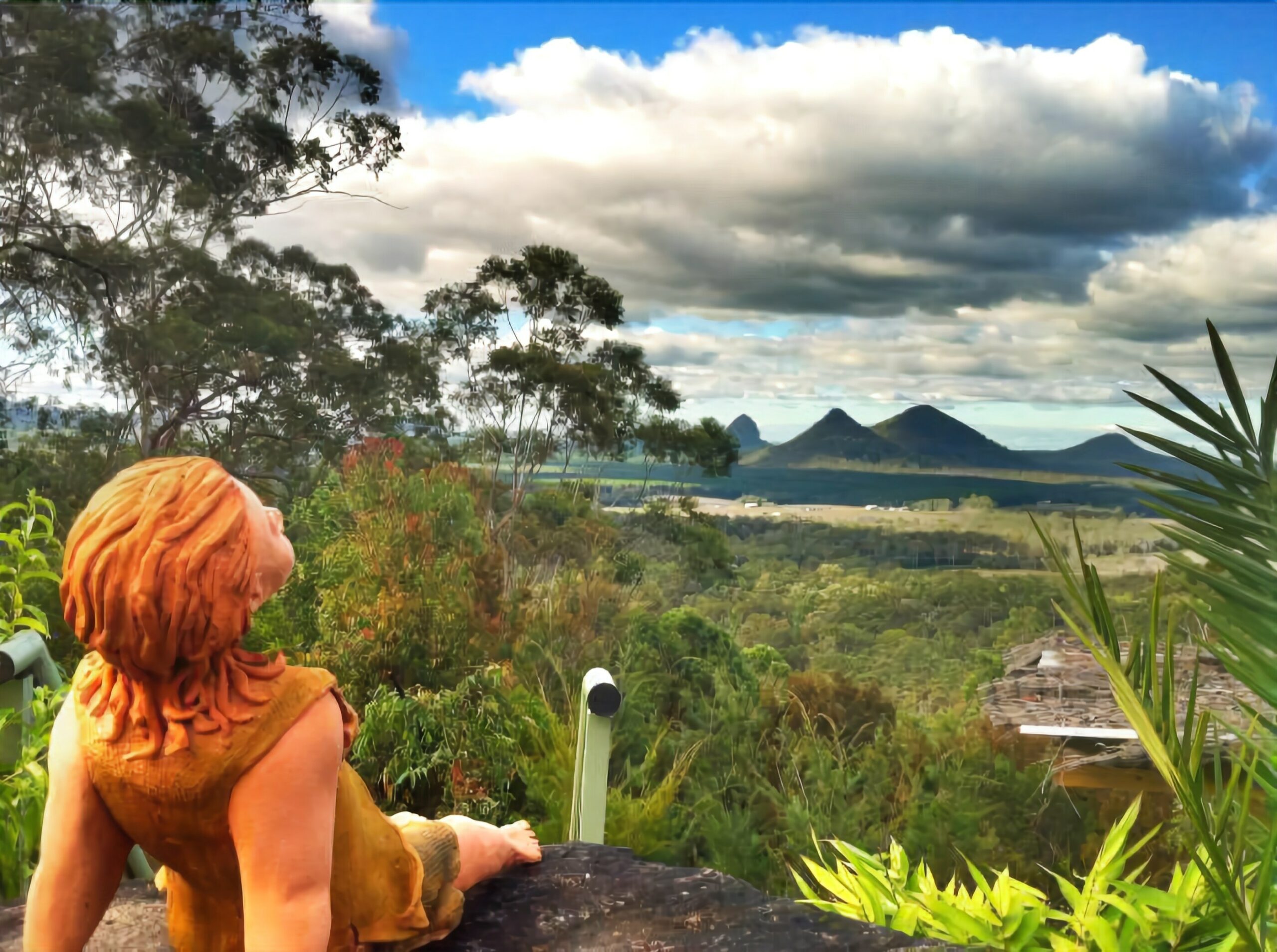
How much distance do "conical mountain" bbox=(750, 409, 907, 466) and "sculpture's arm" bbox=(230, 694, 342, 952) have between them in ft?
6.65

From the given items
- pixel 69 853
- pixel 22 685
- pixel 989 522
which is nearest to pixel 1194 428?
pixel 989 522

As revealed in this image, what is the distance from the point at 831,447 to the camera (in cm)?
277

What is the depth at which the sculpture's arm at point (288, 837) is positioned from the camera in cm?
87

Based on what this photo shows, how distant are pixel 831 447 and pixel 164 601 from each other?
2.21 m

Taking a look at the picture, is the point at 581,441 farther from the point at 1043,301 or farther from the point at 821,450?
the point at 1043,301

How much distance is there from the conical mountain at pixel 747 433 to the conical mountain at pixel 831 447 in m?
0.02

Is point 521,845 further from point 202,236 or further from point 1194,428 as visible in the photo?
point 202,236

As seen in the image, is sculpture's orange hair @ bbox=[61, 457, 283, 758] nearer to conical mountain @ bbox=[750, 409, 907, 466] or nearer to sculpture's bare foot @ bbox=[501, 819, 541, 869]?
Result: sculpture's bare foot @ bbox=[501, 819, 541, 869]

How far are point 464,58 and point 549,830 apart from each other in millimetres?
2105

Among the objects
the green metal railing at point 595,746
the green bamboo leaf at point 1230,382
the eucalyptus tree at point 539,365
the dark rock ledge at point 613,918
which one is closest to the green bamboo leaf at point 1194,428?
the green bamboo leaf at point 1230,382

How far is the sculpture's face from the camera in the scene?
2.83 feet

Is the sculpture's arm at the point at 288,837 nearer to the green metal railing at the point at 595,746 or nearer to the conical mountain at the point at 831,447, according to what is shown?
the green metal railing at the point at 595,746

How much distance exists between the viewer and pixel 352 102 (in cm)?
274

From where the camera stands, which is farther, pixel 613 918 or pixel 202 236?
pixel 202 236
